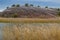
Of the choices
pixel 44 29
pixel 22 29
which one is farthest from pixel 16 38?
pixel 44 29

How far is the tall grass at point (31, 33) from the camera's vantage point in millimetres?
6609

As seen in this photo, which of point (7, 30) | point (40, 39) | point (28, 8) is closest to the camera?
point (40, 39)

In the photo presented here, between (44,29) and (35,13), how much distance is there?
3238 centimetres

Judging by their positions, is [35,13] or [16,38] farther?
[35,13]

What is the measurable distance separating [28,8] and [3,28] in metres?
30.7

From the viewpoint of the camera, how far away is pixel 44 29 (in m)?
6.81

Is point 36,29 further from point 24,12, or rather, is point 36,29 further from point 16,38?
point 24,12

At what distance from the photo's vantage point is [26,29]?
676cm

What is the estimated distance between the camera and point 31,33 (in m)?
6.68

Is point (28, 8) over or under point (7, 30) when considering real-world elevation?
under

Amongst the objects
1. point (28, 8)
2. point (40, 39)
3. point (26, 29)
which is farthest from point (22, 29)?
point (28, 8)

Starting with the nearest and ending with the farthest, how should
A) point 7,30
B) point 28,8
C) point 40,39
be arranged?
point 40,39 → point 7,30 → point 28,8

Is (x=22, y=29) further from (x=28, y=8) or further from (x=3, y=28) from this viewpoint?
(x=28, y=8)

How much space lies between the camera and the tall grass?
21.7ft
